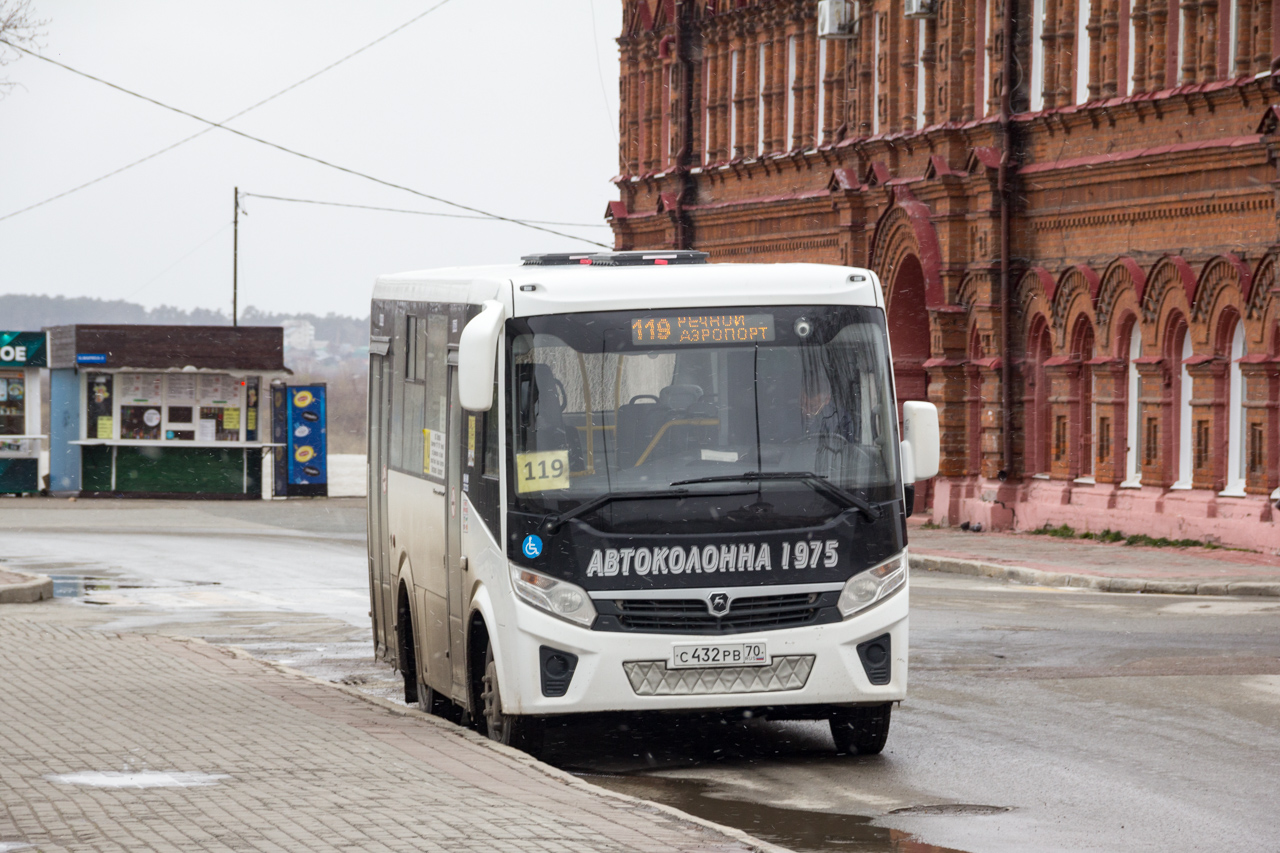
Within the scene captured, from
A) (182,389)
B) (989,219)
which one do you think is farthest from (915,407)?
(182,389)

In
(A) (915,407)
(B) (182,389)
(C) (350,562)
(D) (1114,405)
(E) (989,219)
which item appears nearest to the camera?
(A) (915,407)

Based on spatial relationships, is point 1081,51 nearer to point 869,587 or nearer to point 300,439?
point 300,439

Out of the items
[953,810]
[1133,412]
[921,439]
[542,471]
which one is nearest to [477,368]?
[542,471]

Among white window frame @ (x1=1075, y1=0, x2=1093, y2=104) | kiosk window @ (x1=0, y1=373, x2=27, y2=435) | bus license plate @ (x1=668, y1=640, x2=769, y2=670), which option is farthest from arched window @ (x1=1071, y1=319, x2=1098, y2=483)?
bus license plate @ (x1=668, y1=640, x2=769, y2=670)

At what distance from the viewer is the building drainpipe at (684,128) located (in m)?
46.0

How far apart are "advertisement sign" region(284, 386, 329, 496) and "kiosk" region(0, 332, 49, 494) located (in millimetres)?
4636

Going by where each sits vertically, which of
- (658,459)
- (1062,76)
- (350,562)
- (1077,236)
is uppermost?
(1062,76)

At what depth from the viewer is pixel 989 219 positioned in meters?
32.8

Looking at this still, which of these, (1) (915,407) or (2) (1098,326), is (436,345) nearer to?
(1) (915,407)

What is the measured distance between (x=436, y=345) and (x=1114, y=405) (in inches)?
776

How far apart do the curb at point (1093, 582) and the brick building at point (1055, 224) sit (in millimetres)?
3432

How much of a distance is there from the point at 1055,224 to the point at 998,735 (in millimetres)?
21111

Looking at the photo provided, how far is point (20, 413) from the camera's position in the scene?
40.6 metres

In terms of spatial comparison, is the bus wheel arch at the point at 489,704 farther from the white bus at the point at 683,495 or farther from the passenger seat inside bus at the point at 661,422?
the passenger seat inside bus at the point at 661,422
